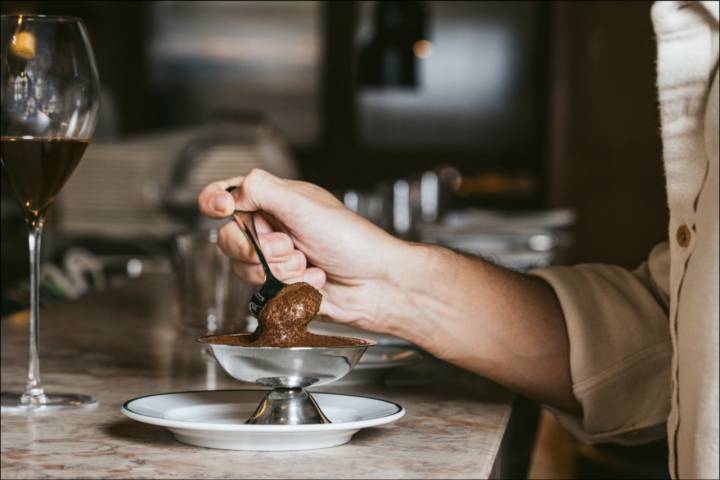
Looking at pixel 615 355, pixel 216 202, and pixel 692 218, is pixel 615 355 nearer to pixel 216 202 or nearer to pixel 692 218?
pixel 692 218

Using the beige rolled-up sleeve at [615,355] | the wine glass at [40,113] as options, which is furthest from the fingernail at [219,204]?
the beige rolled-up sleeve at [615,355]

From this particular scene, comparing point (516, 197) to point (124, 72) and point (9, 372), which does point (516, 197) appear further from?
point (9, 372)

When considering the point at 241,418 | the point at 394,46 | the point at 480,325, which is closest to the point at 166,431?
the point at 241,418

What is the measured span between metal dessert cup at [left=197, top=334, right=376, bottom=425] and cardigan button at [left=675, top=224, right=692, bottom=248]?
0.27m

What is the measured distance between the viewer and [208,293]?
1.47 metres

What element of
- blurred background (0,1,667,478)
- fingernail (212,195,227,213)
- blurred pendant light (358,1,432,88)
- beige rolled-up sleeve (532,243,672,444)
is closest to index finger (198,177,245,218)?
fingernail (212,195,227,213)

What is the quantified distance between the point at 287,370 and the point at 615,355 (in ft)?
1.48

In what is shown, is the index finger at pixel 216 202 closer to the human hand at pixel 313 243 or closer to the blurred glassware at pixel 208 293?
the human hand at pixel 313 243

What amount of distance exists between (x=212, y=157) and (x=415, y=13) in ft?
2.85

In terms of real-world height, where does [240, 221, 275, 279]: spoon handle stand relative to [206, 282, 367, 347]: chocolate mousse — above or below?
above

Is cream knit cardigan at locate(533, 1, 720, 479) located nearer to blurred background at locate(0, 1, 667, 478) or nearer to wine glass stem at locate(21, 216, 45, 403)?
wine glass stem at locate(21, 216, 45, 403)

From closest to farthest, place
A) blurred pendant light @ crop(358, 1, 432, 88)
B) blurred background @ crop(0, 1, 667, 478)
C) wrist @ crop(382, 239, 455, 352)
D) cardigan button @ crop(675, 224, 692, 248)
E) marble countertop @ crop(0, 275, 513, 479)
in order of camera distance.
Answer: marble countertop @ crop(0, 275, 513, 479)
cardigan button @ crop(675, 224, 692, 248)
wrist @ crop(382, 239, 455, 352)
blurred pendant light @ crop(358, 1, 432, 88)
blurred background @ crop(0, 1, 667, 478)

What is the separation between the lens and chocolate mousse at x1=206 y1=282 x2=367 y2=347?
84 cm

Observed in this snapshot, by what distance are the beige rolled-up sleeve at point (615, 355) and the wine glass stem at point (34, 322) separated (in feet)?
1.67
